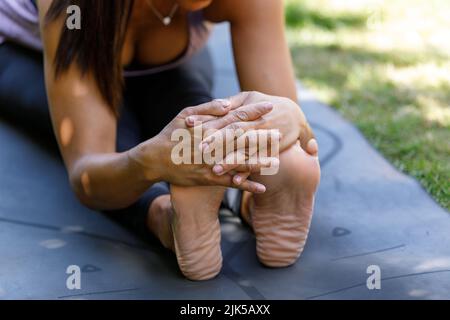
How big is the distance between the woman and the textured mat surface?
60mm

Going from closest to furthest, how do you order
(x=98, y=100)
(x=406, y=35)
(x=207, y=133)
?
(x=207, y=133)
(x=98, y=100)
(x=406, y=35)

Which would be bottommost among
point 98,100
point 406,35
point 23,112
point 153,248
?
point 406,35

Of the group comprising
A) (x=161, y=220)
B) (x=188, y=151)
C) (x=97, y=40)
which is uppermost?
(x=97, y=40)

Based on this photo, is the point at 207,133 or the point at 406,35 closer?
the point at 207,133

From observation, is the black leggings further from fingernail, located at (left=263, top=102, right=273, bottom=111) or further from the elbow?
fingernail, located at (left=263, top=102, right=273, bottom=111)

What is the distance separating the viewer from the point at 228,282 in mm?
1575

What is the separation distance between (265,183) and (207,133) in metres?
0.16

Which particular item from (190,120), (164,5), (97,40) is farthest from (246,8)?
(190,120)

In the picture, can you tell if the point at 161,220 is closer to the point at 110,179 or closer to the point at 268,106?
the point at 110,179

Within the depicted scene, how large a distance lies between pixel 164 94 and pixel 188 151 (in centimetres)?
67

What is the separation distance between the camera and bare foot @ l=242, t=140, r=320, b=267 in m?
1.49

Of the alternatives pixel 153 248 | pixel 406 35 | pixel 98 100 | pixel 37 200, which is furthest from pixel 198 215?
pixel 406 35

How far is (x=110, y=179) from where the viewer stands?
5.16 feet
